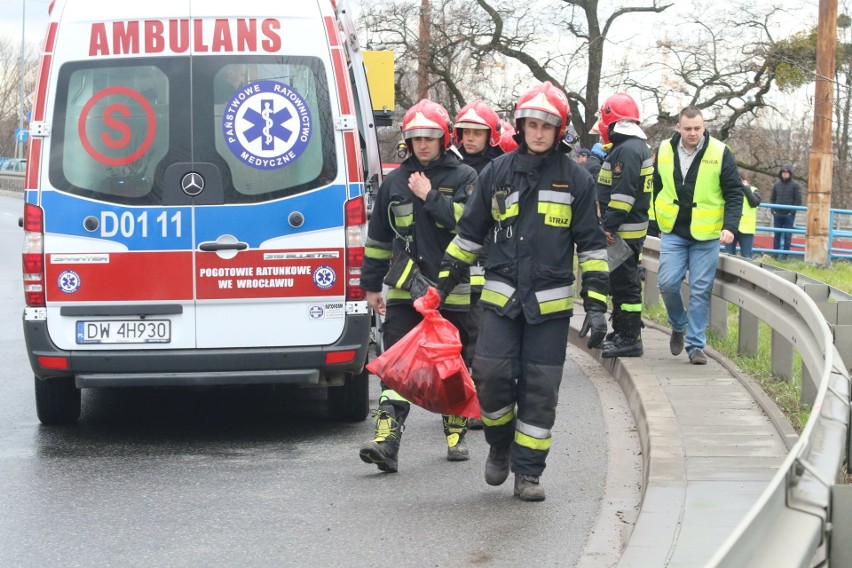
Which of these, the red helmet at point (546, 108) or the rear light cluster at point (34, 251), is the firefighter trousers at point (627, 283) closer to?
the red helmet at point (546, 108)

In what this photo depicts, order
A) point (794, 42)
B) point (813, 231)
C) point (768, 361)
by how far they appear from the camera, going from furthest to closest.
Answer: point (794, 42) < point (813, 231) < point (768, 361)

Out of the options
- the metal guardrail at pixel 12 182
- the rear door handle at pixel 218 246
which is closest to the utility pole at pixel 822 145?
the rear door handle at pixel 218 246

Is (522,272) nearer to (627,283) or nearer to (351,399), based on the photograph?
(351,399)

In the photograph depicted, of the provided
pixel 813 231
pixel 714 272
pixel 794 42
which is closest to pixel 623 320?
pixel 714 272

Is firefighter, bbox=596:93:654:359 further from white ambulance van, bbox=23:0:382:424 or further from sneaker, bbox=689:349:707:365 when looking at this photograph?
white ambulance van, bbox=23:0:382:424

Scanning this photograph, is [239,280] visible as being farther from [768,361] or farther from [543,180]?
[768,361]

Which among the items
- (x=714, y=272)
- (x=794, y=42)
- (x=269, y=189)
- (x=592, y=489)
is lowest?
(x=592, y=489)

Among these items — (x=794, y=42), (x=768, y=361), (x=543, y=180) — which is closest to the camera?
(x=543, y=180)

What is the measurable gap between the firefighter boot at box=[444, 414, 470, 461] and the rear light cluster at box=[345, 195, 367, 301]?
0.82 m

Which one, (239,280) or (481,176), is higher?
(481,176)

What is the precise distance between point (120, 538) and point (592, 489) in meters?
2.17

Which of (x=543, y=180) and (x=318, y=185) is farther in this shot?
(x=318, y=185)

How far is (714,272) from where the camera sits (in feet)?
29.9

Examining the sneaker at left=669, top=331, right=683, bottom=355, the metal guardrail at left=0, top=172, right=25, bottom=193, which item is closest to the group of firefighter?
the sneaker at left=669, top=331, right=683, bottom=355
